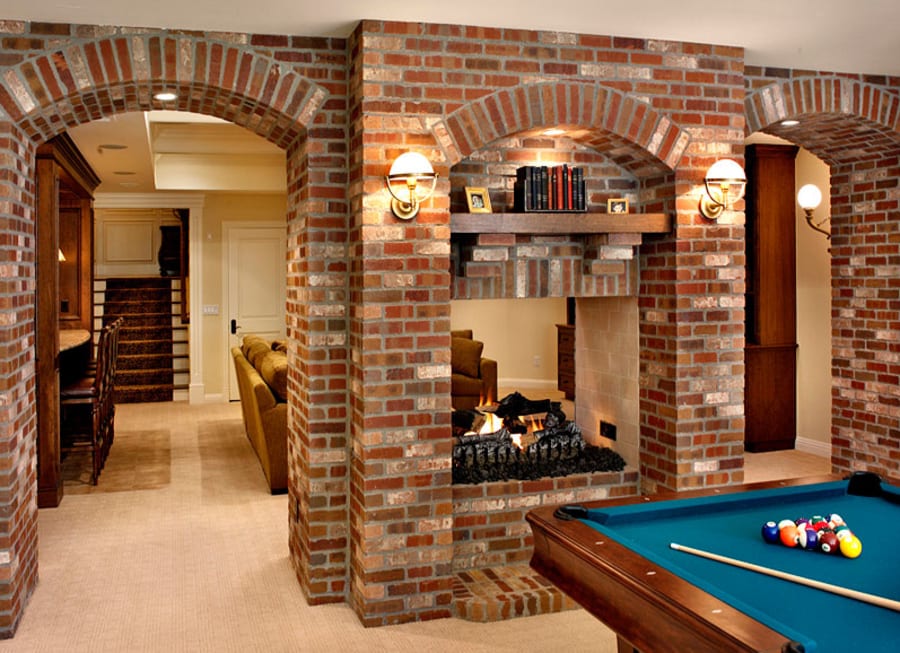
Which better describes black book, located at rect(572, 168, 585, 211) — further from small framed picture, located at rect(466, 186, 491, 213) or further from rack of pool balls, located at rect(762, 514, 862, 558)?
rack of pool balls, located at rect(762, 514, 862, 558)

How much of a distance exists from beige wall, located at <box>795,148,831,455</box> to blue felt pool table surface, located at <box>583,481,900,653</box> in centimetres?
420

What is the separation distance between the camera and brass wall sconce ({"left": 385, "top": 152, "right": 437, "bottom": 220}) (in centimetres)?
→ 363

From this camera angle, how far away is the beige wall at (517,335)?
→ 419 inches

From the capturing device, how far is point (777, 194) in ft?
23.1

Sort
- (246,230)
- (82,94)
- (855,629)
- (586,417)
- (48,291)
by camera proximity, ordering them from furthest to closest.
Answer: (246,230) → (48,291) → (586,417) → (82,94) → (855,629)

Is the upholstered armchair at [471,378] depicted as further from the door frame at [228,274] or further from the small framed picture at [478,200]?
the small framed picture at [478,200]

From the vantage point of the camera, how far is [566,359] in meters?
9.74

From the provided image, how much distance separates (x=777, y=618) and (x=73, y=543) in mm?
4248

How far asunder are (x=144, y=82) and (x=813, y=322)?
5.53 meters

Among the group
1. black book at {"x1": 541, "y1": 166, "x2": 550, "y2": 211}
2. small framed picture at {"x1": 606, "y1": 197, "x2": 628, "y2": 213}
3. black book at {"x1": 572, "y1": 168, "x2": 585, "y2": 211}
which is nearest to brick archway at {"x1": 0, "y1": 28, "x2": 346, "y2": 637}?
black book at {"x1": 541, "y1": 166, "x2": 550, "y2": 211}

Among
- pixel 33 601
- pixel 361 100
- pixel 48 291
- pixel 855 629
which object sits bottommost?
pixel 33 601

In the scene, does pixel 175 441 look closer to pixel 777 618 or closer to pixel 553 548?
pixel 553 548

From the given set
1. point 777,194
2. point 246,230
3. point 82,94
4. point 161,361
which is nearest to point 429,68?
point 82,94

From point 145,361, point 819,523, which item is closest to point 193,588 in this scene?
point 819,523
